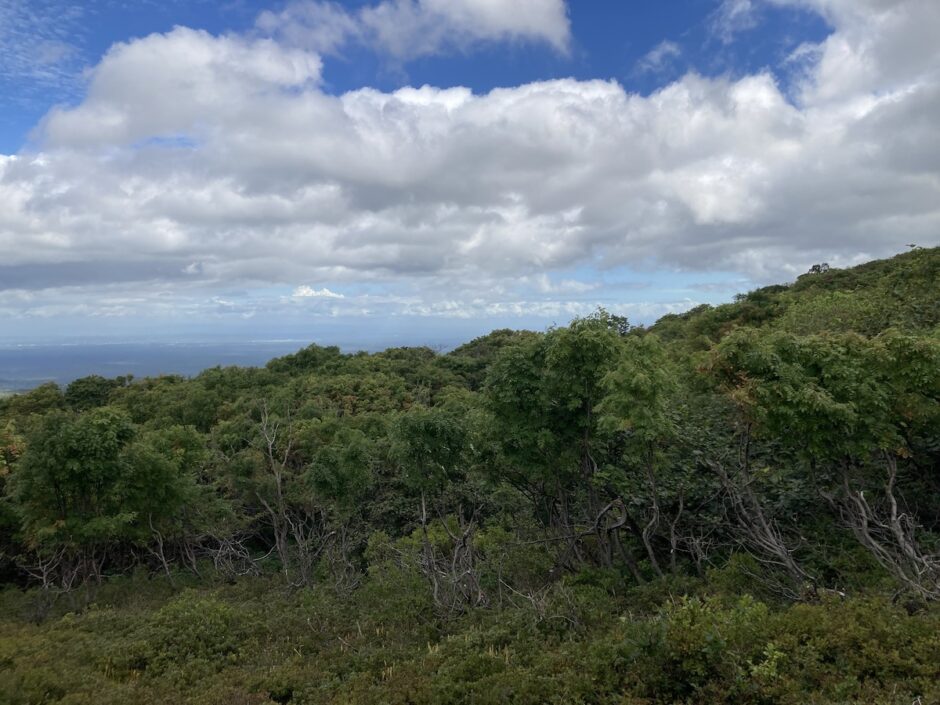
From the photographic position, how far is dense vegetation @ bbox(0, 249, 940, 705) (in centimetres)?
534

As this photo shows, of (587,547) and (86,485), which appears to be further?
(86,485)

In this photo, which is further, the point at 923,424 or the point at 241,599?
the point at 241,599

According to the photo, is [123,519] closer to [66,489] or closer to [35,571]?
[66,489]

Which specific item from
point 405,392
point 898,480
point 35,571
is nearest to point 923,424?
point 898,480

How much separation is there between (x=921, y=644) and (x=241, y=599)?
12993mm

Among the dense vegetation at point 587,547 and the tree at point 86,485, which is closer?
the dense vegetation at point 587,547

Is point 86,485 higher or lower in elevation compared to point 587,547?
higher

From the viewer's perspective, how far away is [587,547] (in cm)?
1132

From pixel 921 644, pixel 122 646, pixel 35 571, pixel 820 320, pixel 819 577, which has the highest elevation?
pixel 820 320

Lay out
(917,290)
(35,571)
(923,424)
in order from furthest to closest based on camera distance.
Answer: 1. (35,571)
2. (917,290)
3. (923,424)

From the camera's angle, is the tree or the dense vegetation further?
the tree

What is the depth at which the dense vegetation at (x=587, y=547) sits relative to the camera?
5344 millimetres

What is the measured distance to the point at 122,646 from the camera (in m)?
8.63

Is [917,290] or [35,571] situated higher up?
[917,290]
